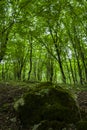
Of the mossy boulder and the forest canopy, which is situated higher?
the forest canopy

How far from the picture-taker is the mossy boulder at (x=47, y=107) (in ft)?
26.4

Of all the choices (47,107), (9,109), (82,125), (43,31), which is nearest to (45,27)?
(43,31)

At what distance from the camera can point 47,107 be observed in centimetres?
833

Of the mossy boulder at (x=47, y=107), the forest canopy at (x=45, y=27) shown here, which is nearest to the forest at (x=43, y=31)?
the forest canopy at (x=45, y=27)

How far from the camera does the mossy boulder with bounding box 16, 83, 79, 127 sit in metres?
8.05

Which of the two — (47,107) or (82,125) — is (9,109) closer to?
(47,107)

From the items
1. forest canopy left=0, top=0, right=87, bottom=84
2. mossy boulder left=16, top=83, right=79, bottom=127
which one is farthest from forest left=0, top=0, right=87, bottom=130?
mossy boulder left=16, top=83, right=79, bottom=127

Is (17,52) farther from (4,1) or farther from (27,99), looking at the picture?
(27,99)

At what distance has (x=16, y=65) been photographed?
38.5 m

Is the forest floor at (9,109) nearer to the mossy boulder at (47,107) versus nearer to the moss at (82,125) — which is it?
the mossy boulder at (47,107)

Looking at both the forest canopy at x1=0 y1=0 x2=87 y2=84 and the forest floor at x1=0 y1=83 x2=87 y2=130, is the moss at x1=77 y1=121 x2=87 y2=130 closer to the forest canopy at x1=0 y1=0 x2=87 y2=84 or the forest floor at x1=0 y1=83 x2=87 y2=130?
the forest floor at x1=0 y1=83 x2=87 y2=130

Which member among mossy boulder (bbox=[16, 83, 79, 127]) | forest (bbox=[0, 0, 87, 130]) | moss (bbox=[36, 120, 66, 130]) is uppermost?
forest (bbox=[0, 0, 87, 130])

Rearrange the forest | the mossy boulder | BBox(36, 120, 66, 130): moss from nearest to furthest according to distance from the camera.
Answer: BBox(36, 120, 66, 130): moss, the mossy boulder, the forest

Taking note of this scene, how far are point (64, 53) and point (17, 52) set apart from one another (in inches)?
285
